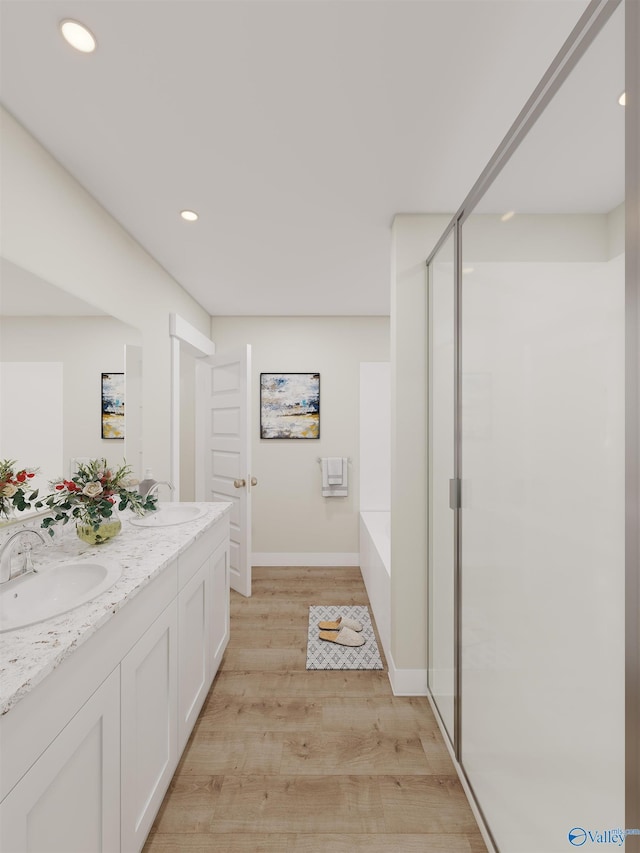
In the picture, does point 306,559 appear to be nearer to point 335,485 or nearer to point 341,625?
point 335,485

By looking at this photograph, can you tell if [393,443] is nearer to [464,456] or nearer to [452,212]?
[464,456]

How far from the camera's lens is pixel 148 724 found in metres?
1.31

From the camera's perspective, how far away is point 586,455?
830 millimetres

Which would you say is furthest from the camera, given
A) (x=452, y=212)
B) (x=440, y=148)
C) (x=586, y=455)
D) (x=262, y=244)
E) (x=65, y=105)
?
(x=262, y=244)

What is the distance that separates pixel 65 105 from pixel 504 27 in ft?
4.57

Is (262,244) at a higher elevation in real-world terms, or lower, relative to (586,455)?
higher

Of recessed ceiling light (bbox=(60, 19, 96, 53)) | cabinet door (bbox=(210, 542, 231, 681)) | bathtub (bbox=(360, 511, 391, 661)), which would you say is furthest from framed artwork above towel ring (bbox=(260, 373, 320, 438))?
recessed ceiling light (bbox=(60, 19, 96, 53))

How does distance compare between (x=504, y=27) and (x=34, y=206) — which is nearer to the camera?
(x=504, y=27)

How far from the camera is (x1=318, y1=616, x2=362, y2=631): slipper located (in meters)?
2.74

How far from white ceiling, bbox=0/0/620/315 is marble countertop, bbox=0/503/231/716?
1.53 meters

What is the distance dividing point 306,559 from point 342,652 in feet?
5.24

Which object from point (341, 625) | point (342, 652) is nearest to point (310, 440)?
point (341, 625)

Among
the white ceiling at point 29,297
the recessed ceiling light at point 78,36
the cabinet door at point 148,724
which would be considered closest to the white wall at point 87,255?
the white ceiling at point 29,297

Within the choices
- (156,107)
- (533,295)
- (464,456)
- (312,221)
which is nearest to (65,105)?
(156,107)
